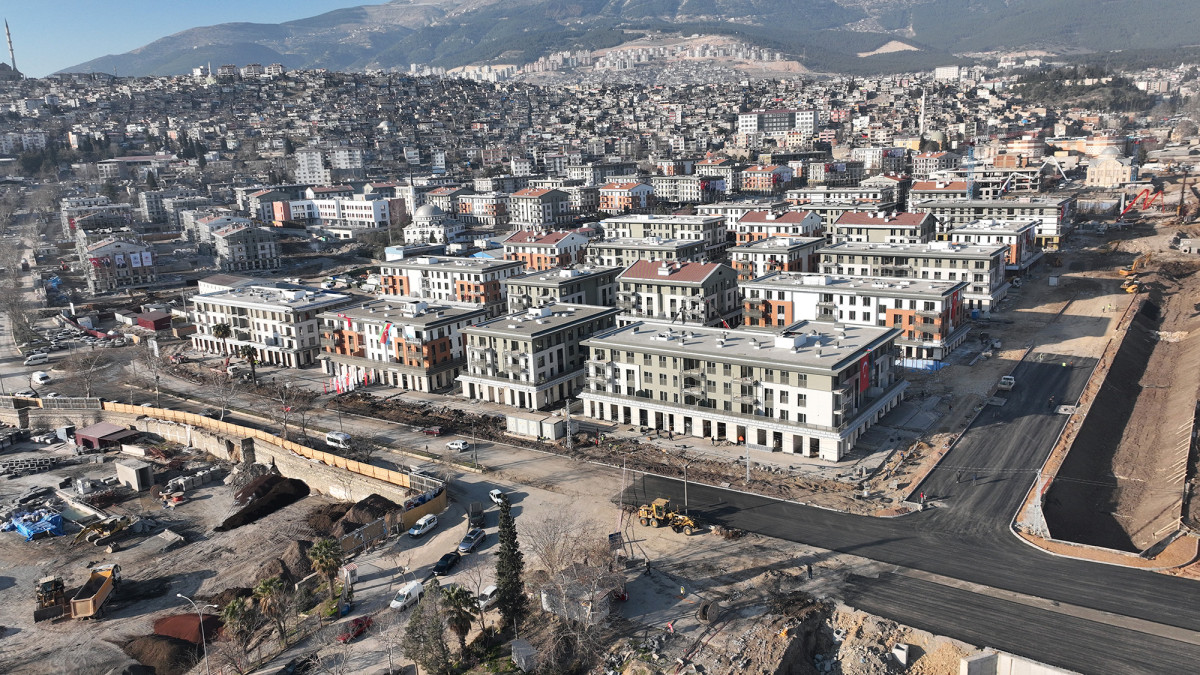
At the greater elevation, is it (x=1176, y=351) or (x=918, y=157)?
(x=918, y=157)

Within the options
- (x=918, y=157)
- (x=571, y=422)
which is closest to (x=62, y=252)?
(x=571, y=422)

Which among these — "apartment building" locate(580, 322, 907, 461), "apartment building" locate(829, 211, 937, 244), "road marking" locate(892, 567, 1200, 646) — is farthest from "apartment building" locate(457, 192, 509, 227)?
"road marking" locate(892, 567, 1200, 646)

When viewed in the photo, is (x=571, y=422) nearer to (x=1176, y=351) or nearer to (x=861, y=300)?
(x=861, y=300)

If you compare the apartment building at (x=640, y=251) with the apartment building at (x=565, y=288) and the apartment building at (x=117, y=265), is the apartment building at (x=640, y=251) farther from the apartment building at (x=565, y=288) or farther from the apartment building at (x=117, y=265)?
the apartment building at (x=117, y=265)

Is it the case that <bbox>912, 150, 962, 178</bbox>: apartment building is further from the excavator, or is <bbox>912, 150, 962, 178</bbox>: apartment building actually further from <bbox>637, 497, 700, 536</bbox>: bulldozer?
<bbox>637, 497, 700, 536</bbox>: bulldozer

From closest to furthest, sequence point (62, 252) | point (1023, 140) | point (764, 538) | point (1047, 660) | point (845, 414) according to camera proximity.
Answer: point (1047, 660) → point (764, 538) → point (845, 414) → point (62, 252) → point (1023, 140)

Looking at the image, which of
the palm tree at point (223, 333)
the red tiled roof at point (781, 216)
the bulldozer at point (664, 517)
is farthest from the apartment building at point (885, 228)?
the palm tree at point (223, 333)
